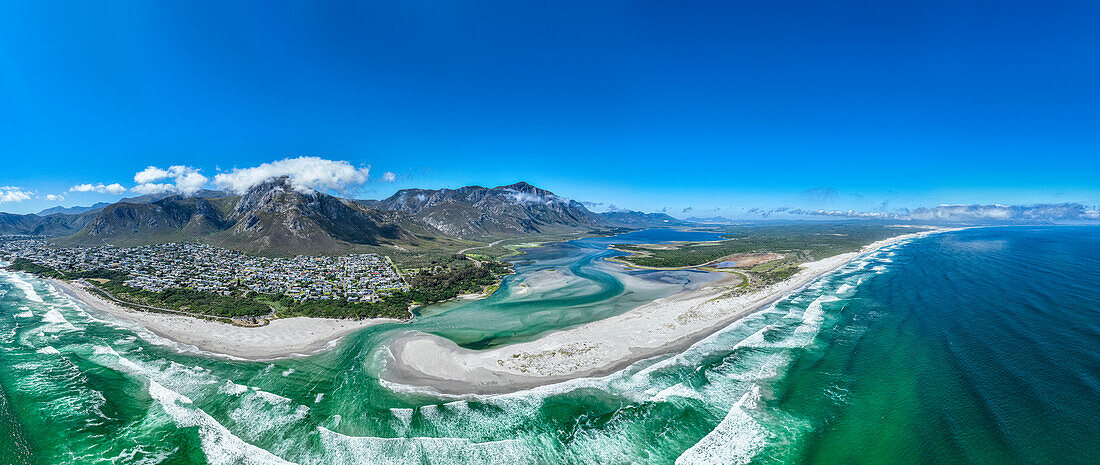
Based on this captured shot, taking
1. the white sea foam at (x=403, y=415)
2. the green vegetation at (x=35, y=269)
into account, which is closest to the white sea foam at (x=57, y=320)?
the green vegetation at (x=35, y=269)

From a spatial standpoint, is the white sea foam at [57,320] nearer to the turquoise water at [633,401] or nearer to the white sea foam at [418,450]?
the turquoise water at [633,401]

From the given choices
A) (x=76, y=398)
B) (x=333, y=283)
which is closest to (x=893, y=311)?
(x=76, y=398)


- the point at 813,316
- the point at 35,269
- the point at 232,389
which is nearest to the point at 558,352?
the point at 232,389

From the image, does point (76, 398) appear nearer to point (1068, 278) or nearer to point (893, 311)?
point (893, 311)

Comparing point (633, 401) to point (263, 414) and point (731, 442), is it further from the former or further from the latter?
point (263, 414)

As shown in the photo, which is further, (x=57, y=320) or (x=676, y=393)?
(x=57, y=320)

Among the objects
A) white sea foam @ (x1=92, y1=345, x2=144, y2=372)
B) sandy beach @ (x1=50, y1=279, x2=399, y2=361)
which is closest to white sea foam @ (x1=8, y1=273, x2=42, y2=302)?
sandy beach @ (x1=50, y1=279, x2=399, y2=361)
